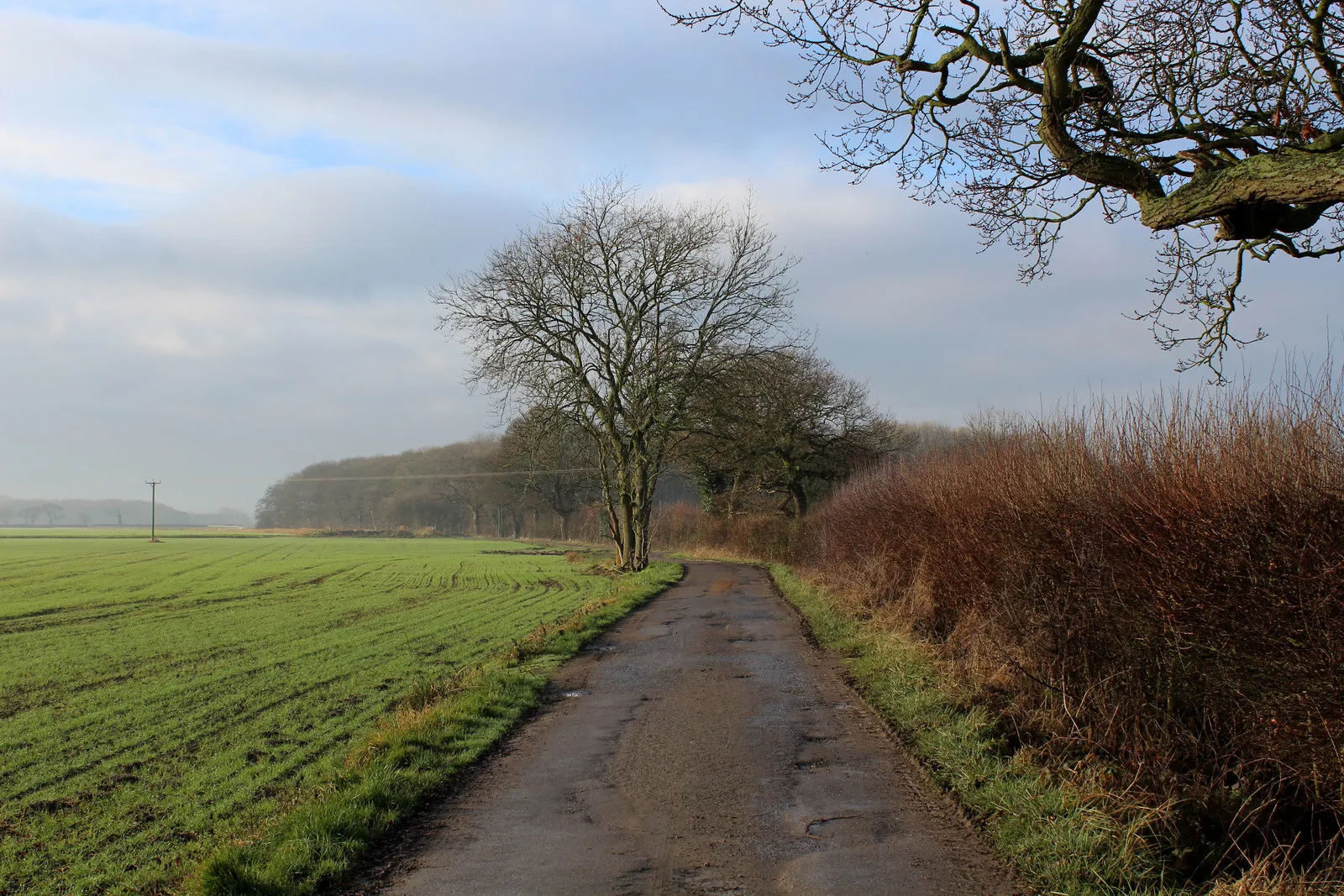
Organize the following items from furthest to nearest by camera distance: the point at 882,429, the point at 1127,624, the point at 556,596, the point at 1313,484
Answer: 1. the point at 882,429
2. the point at 556,596
3. the point at 1127,624
4. the point at 1313,484

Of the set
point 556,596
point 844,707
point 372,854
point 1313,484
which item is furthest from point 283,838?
point 556,596

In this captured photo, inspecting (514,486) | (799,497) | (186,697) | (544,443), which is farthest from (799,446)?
(514,486)

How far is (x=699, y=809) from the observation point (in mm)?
6156

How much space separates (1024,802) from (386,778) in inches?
174

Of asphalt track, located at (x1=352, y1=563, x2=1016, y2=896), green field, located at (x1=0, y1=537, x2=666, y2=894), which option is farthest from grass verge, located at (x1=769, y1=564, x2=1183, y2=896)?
green field, located at (x1=0, y1=537, x2=666, y2=894)

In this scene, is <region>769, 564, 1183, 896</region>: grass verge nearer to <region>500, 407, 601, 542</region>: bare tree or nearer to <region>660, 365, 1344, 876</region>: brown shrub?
<region>660, 365, 1344, 876</region>: brown shrub

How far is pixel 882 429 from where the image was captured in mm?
46094

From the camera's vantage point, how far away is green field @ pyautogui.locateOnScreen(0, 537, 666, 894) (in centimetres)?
676

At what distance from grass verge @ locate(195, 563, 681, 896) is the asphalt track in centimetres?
27

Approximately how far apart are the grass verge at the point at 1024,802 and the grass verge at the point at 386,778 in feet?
12.1

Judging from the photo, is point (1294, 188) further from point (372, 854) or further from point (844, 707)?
point (372, 854)

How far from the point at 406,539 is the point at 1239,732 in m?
108

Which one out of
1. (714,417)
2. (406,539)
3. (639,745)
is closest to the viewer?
(639,745)

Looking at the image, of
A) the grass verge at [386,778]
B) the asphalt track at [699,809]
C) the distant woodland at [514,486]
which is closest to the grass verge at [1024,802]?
the asphalt track at [699,809]
